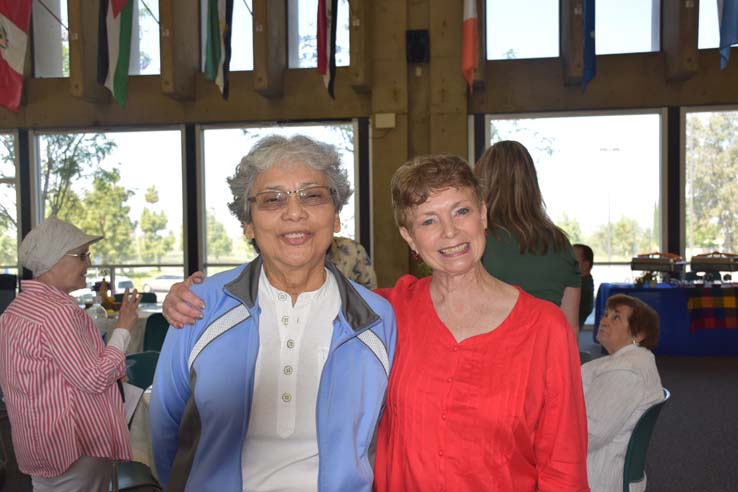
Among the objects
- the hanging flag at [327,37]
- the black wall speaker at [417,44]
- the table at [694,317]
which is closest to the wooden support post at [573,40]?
the black wall speaker at [417,44]

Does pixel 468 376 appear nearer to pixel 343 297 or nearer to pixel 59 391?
pixel 343 297

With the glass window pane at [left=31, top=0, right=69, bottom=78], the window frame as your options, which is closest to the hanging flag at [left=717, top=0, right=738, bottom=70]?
the window frame

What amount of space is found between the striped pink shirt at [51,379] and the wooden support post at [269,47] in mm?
6045

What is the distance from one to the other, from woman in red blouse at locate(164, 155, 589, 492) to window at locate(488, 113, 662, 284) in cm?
714

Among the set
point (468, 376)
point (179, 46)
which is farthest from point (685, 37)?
point (468, 376)

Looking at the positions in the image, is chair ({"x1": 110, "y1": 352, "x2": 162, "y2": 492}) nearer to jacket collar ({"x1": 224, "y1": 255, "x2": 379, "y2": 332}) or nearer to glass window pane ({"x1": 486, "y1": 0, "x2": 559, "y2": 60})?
jacket collar ({"x1": 224, "y1": 255, "x2": 379, "y2": 332})

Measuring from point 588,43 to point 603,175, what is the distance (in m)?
1.97

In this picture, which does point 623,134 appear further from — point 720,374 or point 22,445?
point 22,445

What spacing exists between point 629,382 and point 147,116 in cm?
782

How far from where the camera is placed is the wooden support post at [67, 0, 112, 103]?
7.99 m

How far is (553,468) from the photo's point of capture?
1.64m

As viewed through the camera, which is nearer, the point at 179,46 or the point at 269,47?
the point at 269,47

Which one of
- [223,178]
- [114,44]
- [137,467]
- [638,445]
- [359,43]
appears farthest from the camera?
[223,178]

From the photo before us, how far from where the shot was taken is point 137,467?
3.13 metres
